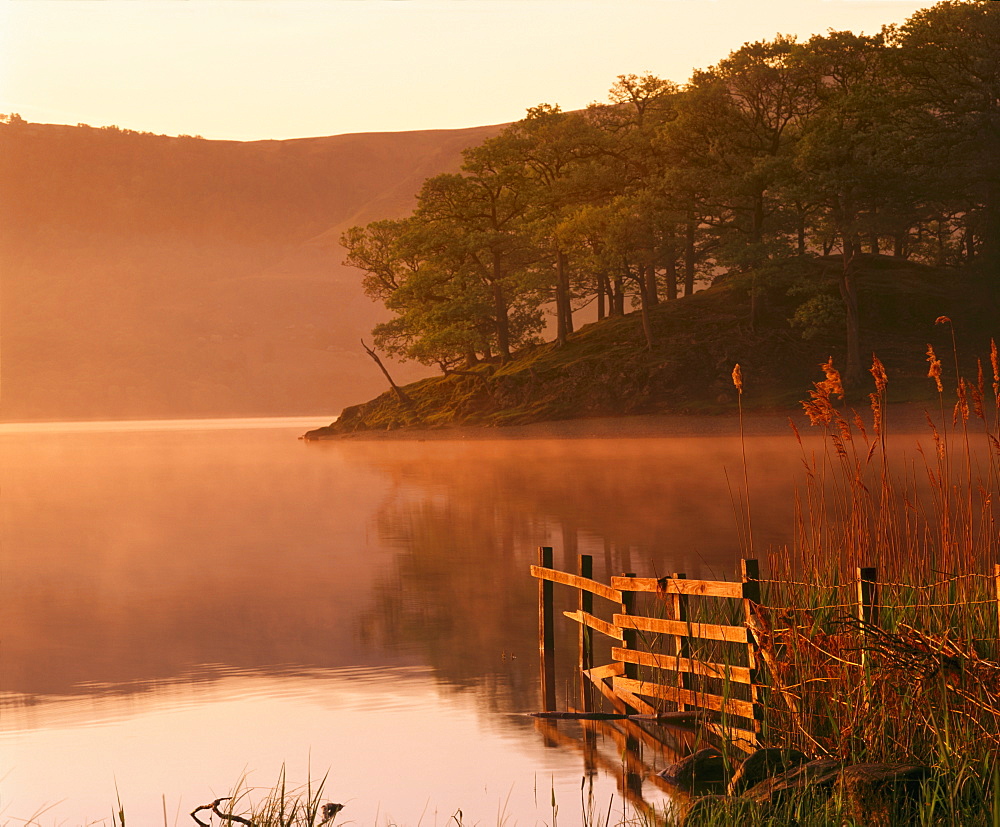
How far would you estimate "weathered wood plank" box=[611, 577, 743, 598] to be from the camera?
35.5 ft

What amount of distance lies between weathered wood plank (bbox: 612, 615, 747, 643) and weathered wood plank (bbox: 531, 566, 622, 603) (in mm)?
243

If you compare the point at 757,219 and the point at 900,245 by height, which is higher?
the point at 757,219

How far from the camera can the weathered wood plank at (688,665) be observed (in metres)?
10.5

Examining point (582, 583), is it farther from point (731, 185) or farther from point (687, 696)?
point (731, 185)

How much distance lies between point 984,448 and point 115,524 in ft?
103

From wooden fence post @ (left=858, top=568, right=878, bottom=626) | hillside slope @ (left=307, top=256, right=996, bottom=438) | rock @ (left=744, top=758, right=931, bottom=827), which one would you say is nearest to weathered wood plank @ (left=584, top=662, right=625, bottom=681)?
wooden fence post @ (left=858, top=568, right=878, bottom=626)

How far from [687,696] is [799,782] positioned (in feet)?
11.5

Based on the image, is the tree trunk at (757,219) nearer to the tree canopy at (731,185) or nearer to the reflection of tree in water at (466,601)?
the tree canopy at (731,185)

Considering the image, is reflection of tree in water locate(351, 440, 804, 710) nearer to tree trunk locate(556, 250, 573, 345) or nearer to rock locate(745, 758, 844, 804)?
rock locate(745, 758, 844, 804)

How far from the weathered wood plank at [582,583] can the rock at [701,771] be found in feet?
8.61

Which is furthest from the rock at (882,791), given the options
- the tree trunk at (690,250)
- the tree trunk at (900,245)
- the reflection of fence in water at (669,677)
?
the tree trunk at (900,245)

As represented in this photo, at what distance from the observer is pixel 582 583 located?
13805 millimetres

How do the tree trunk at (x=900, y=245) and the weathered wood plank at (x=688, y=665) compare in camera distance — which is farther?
the tree trunk at (x=900, y=245)

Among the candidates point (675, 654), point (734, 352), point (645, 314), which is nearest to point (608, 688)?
point (675, 654)
